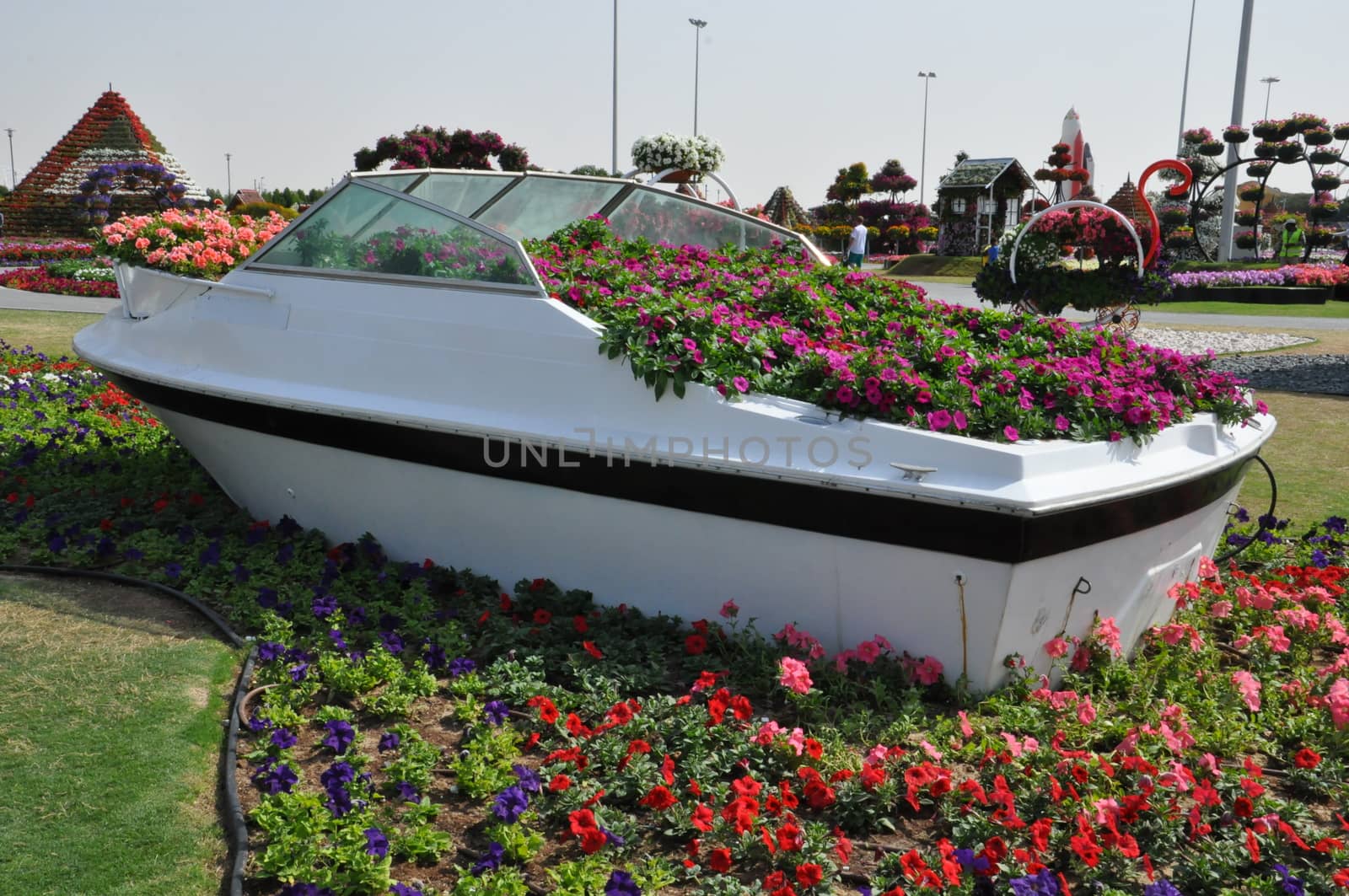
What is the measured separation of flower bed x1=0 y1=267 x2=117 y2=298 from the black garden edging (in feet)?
62.1

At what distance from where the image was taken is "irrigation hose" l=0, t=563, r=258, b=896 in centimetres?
236

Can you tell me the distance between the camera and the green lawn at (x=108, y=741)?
237 centimetres

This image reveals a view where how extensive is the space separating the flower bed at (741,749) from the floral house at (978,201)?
33.6m

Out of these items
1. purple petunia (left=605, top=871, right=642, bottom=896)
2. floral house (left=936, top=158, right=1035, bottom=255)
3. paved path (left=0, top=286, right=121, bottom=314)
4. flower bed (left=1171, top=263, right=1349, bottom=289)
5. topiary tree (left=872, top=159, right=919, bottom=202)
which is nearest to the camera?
purple petunia (left=605, top=871, right=642, bottom=896)

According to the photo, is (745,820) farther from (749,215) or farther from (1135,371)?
(749,215)

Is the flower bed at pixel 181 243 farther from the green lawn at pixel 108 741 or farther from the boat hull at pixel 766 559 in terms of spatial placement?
the green lawn at pixel 108 741

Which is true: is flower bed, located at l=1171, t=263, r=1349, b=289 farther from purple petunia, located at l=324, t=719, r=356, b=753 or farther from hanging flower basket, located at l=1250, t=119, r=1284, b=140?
purple petunia, located at l=324, t=719, r=356, b=753

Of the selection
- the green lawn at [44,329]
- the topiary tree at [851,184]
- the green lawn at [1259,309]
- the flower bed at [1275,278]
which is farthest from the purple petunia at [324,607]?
the topiary tree at [851,184]

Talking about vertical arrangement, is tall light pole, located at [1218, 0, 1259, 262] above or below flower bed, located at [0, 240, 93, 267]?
above

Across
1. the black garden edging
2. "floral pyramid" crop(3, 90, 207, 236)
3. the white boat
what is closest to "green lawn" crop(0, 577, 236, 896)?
the white boat

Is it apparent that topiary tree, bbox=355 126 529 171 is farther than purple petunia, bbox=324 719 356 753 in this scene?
Yes

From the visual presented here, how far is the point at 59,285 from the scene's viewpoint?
→ 1750 centimetres

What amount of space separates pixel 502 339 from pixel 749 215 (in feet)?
6.44

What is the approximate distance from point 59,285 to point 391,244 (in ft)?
54.2
